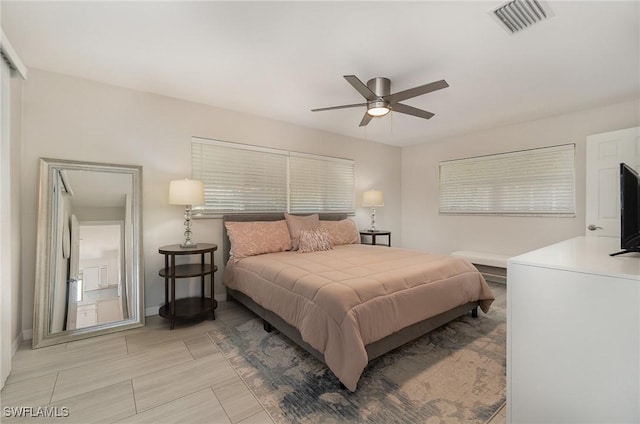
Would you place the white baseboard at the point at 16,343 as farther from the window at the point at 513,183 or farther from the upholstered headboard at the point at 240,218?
the window at the point at 513,183

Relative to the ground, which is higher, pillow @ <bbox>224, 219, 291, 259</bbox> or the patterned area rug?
pillow @ <bbox>224, 219, 291, 259</bbox>

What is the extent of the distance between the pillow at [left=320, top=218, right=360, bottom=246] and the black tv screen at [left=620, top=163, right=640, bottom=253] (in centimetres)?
284

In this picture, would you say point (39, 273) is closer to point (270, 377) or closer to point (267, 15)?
point (270, 377)

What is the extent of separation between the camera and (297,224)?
3.72 meters

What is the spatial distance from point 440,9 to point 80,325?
389 centimetres

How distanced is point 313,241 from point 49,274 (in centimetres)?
256

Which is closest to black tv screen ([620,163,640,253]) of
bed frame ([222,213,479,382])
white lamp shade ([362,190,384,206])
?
bed frame ([222,213,479,382])

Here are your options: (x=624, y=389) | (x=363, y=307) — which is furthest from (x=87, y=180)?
(x=624, y=389)

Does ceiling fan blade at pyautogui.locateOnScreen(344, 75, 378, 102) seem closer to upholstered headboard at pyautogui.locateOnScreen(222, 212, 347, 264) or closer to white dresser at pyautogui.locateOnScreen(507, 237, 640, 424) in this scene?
white dresser at pyautogui.locateOnScreen(507, 237, 640, 424)

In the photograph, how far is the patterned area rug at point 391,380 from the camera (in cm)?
157

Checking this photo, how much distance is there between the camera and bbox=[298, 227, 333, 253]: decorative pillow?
11.2 feet

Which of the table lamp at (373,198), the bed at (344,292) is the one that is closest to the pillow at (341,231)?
the bed at (344,292)

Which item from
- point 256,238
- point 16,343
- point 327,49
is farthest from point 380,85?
point 16,343

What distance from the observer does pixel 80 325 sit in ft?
8.21
